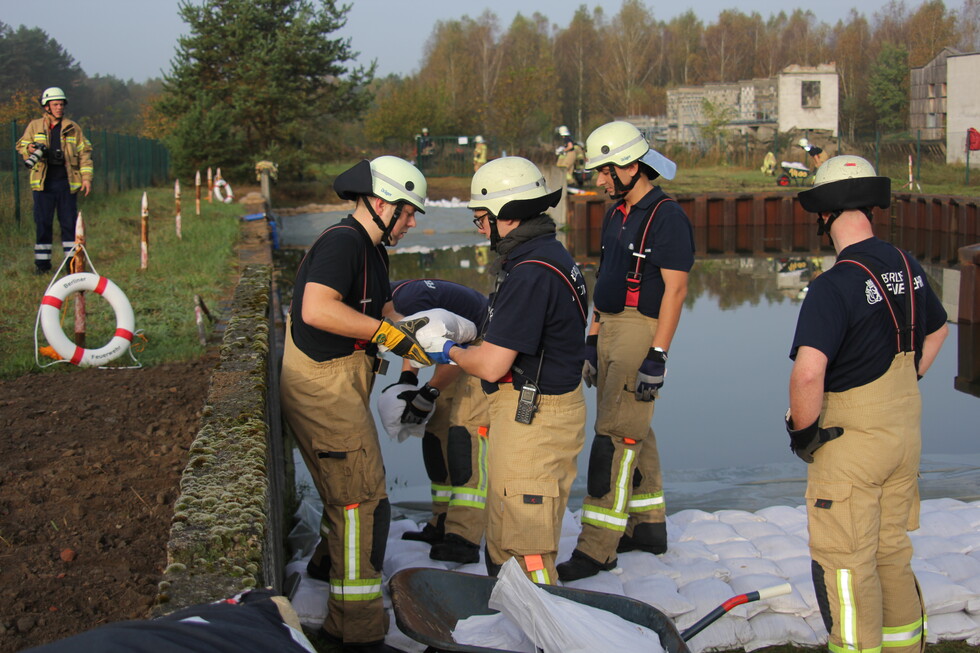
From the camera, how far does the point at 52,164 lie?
12133 millimetres

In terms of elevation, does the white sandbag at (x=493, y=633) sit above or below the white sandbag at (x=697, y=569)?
above

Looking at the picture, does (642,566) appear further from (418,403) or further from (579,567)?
(418,403)

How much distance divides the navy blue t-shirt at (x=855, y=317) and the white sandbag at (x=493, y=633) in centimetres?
145

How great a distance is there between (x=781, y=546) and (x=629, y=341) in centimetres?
144

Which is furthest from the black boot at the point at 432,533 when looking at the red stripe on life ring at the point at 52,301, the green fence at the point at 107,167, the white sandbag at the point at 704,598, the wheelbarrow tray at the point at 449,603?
the green fence at the point at 107,167

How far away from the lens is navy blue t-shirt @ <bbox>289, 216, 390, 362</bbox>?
177 inches

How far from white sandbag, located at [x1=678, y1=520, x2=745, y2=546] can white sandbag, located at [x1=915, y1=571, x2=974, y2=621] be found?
1107mm

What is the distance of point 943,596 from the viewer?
491 centimetres

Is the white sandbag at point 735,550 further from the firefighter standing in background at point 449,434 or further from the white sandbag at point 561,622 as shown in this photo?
the white sandbag at point 561,622

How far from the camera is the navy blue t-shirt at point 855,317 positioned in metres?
3.80

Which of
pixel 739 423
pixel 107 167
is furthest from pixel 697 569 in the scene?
pixel 107 167

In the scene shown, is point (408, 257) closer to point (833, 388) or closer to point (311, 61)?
point (833, 388)

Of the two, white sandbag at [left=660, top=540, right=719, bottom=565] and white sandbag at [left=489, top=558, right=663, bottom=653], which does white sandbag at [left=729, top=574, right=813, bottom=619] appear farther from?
white sandbag at [left=489, top=558, right=663, bottom=653]

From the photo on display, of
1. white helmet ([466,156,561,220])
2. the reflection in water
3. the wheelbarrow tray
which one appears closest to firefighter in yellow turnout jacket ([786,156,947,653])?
the wheelbarrow tray
